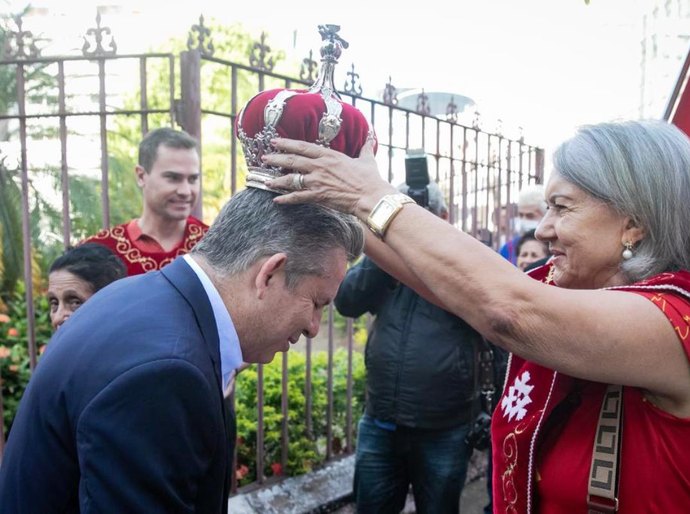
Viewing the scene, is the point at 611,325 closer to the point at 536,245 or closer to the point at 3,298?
the point at 536,245

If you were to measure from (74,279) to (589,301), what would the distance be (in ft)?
6.75

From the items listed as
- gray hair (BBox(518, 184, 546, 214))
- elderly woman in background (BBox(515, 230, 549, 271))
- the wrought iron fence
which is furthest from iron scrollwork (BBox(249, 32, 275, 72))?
gray hair (BBox(518, 184, 546, 214))

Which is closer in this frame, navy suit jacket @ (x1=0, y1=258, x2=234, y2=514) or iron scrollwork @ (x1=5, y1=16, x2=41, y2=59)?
navy suit jacket @ (x1=0, y1=258, x2=234, y2=514)

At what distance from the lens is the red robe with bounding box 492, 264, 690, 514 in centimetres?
141

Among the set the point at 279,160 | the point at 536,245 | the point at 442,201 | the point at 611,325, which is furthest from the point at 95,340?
the point at 536,245

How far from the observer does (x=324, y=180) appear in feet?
4.66

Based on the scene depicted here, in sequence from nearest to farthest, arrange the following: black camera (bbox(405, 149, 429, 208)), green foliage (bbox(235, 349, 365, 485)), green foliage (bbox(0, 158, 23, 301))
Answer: black camera (bbox(405, 149, 429, 208))
green foliage (bbox(235, 349, 365, 485))
green foliage (bbox(0, 158, 23, 301))

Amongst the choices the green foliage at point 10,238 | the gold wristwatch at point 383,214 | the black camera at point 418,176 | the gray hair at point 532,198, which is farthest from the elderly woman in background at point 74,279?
the green foliage at point 10,238

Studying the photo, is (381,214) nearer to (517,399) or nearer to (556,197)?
(556,197)

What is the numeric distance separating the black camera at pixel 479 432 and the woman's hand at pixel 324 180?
2014 millimetres

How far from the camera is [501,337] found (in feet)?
4.54

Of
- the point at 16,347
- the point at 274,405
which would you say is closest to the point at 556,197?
the point at 274,405

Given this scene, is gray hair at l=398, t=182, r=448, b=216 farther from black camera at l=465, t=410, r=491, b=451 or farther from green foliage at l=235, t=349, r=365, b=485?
green foliage at l=235, t=349, r=365, b=485

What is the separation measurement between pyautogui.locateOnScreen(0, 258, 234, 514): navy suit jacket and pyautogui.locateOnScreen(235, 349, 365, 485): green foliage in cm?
294
